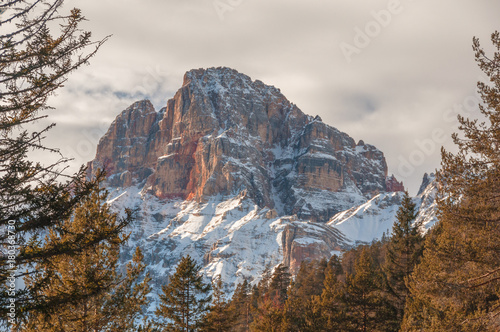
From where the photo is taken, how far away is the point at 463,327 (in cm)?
1128

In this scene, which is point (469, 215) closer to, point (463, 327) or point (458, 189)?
point (458, 189)

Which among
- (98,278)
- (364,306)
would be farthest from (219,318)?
(98,278)

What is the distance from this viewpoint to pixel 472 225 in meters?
12.3

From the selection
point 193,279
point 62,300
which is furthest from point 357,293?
point 62,300

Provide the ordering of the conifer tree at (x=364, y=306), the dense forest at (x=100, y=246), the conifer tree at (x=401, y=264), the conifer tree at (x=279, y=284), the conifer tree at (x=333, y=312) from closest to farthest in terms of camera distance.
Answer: the dense forest at (x=100, y=246) < the conifer tree at (x=364, y=306) < the conifer tree at (x=333, y=312) < the conifer tree at (x=401, y=264) < the conifer tree at (x=279, y=284)

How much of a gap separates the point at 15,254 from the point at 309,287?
122 ft

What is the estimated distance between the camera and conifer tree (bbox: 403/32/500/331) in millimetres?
11898

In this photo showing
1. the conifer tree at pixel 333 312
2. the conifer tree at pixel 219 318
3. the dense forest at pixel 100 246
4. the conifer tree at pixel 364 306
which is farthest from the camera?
the conifer tree at pixel 219 318

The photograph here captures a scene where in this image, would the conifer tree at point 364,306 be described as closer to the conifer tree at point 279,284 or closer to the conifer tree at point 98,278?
the conifer tree at point 98,278

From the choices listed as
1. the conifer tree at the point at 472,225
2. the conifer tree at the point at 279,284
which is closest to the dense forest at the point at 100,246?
the conifer tree at the point at 472,225

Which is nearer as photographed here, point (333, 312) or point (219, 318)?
point (333, 312)

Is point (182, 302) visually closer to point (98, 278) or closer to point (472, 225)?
point (98, 278)

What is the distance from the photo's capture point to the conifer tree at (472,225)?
11898 mm

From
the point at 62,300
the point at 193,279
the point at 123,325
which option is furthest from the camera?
the point at 193,279
